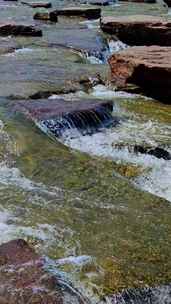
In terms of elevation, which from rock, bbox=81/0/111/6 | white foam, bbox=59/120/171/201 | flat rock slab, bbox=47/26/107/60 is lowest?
rock, bbox=81/0/111/6

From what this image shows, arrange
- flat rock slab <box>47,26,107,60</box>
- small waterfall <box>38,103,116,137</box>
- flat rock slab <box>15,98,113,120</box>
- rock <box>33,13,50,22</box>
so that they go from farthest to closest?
rock <box>33,13,50,22</box> < flat rock slab <box>47,26,107,60</box> < flat rock slab <box>15,98,113,120</box> < small waterfall <box>38,103,116,137</box>

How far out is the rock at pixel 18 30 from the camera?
16.1 meters

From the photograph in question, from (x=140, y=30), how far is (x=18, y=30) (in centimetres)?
327

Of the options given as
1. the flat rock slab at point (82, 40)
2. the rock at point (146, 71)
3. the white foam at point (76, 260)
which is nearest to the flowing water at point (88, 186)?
the white foam at point (76, 260)

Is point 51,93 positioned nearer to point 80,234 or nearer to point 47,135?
point 47,135

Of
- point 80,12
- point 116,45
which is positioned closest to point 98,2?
point 80,12

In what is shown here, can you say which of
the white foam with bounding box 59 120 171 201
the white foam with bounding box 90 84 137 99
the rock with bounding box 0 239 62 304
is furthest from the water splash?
the rock with bounding box 0 239 62 304

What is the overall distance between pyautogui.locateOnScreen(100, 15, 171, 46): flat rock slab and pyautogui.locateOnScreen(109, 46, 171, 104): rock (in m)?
3.77

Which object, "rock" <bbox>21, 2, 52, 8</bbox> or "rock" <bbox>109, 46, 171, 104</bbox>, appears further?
"rock" <bbox>21, 2, 52, 8</bbox>

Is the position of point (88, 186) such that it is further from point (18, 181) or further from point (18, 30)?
point (18, 30)

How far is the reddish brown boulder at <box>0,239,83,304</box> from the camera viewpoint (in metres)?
4.04

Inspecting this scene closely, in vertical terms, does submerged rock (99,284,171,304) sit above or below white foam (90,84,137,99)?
above

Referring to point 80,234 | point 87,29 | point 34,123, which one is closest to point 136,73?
point 34,123

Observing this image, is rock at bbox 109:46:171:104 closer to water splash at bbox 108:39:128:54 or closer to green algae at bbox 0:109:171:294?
green algae at bbox 0:109:171:294
